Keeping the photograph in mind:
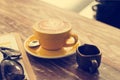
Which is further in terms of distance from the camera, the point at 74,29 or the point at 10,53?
the point at 74,29

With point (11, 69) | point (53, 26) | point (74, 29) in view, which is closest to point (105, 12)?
point (74, 29)

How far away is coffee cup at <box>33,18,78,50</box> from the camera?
0.74 meters

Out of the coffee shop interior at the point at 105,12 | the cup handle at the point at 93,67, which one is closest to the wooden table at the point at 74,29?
the cup handle at the point at 93,67

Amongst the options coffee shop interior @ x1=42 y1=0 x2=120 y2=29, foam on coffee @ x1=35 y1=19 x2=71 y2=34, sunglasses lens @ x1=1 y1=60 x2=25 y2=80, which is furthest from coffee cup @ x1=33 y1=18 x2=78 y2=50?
coffee shop interior @ x1=42 y1=0 x2=120 y2=29

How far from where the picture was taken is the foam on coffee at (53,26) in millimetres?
746

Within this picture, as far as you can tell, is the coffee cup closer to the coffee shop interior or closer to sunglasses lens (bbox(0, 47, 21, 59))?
sunglasses lens (bbox(0, 47, 21, 59))

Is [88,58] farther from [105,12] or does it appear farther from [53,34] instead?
[105,12]

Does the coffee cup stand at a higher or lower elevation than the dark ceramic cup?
higher

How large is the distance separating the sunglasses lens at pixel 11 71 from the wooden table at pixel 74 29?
51 millimetres

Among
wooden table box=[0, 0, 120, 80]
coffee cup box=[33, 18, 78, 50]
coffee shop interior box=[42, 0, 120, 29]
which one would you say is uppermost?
coffee cup box=[33, 18, 78, 50]

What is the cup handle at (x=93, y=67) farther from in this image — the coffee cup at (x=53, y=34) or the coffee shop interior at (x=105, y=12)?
the coffee shop interior at (x=105, y=12)

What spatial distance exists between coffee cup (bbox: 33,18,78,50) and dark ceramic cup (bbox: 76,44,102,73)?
6 centimetres

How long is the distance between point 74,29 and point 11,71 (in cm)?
30

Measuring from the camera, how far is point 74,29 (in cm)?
91
